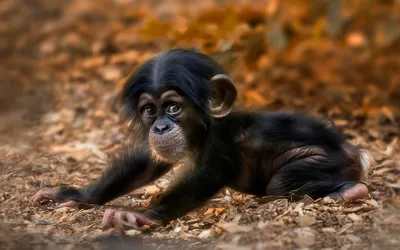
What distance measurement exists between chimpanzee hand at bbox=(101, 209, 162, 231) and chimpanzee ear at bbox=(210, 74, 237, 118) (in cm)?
102

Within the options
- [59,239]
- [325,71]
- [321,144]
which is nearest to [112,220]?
[59,239]

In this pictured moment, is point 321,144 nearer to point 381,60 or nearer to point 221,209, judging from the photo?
point 221,209

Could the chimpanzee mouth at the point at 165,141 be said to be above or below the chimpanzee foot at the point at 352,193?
above

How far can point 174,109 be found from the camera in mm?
5465

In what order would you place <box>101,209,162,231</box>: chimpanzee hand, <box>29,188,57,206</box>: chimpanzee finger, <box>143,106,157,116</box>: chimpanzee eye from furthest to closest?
<box>29,188,57,206</box>: chimpanzee finger → <box>143,106,157,116</box>: chimpanzee eye → <box>101,209,162,231</box>: chimpanzee hand

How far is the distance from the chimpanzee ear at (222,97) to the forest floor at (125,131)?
2.01ft

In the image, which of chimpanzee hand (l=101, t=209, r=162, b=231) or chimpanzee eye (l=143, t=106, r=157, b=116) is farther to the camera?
chimpanzee eye (l=143, t=106, r=157, b=116)

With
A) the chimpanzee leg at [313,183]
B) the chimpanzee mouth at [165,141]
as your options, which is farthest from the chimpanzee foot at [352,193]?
the chimpanzee mouth at [165,141]

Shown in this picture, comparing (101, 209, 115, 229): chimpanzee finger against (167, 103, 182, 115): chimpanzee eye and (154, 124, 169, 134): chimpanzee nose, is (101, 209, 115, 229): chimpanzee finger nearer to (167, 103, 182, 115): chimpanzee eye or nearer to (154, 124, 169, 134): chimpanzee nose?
(154, 124, 169, 134): chimpanzee nose

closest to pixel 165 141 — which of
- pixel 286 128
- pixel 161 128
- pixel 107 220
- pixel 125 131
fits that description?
pixel 161 128

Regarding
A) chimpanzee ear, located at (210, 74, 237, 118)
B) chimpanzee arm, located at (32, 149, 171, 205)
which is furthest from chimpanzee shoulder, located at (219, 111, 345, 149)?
chimpanzee arm, located at (32, 149, 171, 205)

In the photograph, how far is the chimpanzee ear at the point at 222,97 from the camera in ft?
18.5

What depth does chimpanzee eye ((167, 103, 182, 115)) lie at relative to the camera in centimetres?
545

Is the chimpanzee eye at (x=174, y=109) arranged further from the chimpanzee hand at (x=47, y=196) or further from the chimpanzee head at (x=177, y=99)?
the chimpanzee hand at (x=47, y=196)
